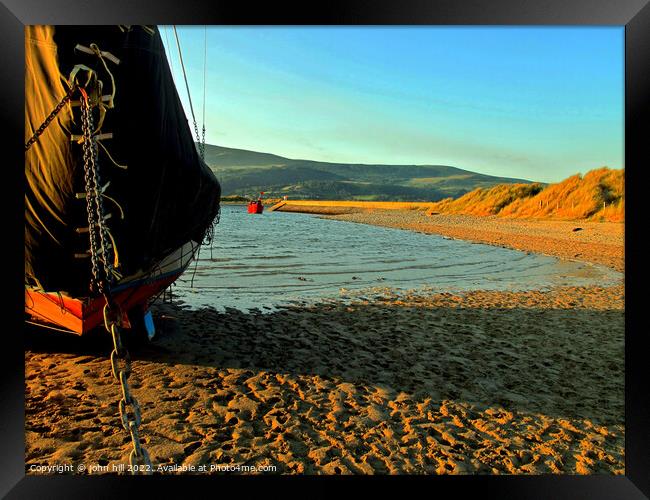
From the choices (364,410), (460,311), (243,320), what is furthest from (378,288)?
(364,410)

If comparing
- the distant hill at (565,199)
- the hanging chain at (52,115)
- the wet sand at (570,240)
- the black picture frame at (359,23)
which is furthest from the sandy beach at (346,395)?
the distant hill at (565,199)

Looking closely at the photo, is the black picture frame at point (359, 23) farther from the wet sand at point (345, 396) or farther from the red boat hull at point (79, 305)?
the red boat hull at point (79, 305)

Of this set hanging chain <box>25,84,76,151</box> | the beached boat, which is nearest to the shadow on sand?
the beached boat

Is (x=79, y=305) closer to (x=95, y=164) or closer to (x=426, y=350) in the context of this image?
(x=95, y=164)

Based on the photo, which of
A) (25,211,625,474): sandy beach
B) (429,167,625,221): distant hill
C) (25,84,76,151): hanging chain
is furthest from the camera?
(429,167,625,221): distant hill

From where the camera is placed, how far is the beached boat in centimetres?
346

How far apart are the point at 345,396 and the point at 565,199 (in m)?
40.7

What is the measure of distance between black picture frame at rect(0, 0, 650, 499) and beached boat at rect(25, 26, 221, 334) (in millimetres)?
399

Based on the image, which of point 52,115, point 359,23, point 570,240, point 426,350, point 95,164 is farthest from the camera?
point 570,240

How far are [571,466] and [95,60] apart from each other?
5.62 metres

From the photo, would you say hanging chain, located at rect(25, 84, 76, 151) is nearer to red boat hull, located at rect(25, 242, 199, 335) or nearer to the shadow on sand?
red boat hull, located at rect(25, 242, 199, 335)

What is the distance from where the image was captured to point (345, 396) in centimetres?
480

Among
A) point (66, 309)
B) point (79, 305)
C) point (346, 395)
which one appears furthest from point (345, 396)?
point (66, 309)

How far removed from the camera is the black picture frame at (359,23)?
259cm
